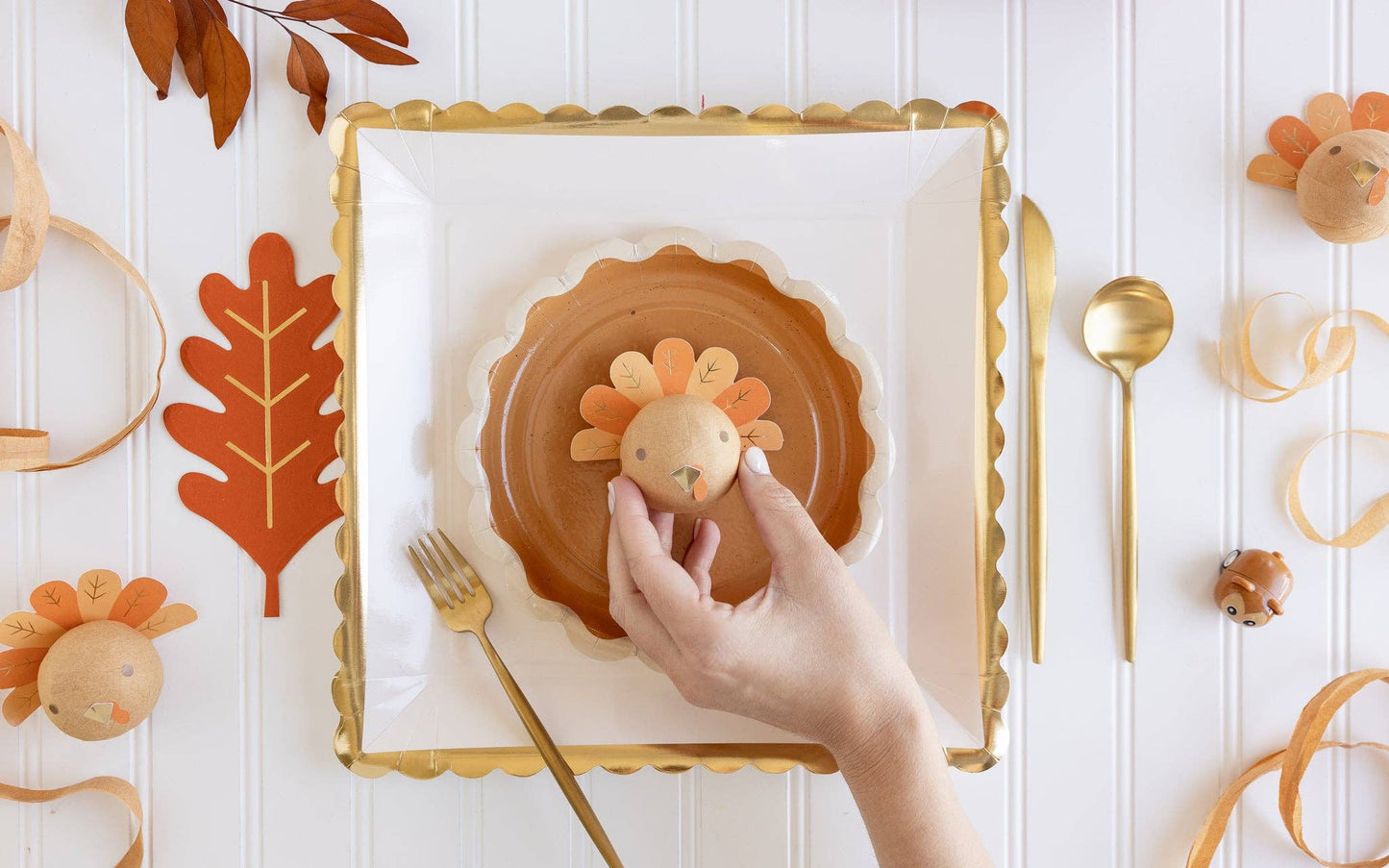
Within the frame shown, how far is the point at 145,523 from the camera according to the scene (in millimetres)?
827

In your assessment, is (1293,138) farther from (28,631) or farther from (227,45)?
(28,631)

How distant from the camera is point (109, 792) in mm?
806

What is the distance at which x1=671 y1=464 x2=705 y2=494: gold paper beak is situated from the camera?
650 millimetres

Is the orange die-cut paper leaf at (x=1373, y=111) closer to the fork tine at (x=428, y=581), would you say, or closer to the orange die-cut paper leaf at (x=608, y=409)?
the orange die-cut paper leaf at (x=608, y=409)

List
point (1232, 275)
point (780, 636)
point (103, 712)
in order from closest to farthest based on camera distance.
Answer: point (780, 636), point (103, 712), point (1232, 275)

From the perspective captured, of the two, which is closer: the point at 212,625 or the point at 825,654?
the point at 825,654

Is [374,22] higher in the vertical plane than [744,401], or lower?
higher

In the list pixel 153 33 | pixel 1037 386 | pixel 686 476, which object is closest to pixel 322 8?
pixel 153 33

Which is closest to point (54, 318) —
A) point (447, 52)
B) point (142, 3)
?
point (142, 3)

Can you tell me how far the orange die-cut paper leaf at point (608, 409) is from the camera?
2.45 feet

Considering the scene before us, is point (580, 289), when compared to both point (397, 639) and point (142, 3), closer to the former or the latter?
point (397, 639)

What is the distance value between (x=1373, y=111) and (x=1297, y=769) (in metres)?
0.67

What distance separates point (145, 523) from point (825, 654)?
700 mm

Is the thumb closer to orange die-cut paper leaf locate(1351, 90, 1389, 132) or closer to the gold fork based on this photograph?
the gold fork
